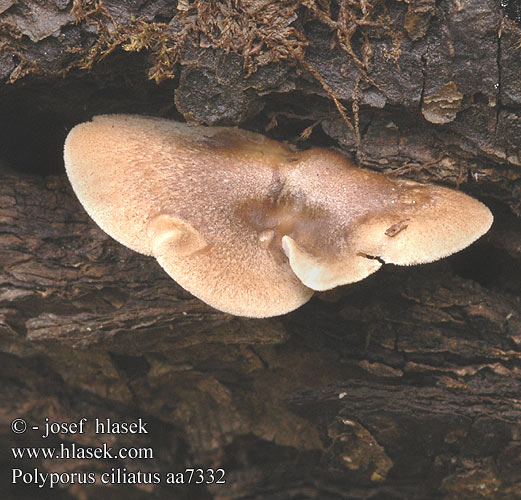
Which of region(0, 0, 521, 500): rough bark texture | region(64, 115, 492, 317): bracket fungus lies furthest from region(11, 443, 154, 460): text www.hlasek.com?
region(64, 115, 492, 317): bracket fungus

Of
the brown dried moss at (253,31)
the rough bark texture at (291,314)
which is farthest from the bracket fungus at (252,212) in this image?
the brown dried moss at (253,31)

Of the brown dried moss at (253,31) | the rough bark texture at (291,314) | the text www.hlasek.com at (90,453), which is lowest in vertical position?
the text www.hlasek.com at (90,453)

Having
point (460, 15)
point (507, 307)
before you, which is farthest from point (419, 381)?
point (460, 15)

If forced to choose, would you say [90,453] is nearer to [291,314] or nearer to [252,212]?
[291,314]

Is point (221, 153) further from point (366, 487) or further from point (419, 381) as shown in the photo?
point (366, 487)

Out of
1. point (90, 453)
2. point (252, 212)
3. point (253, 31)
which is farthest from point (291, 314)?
point (90, 453)

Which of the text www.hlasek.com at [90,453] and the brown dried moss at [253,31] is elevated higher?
the brown dried moss at [253,31]

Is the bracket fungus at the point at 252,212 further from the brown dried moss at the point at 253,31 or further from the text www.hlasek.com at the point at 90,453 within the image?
the text www.hlasek.com at the point at 90,453

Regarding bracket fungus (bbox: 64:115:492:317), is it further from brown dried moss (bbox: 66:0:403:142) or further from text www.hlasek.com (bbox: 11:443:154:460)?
text www.hlasek.com (bbox: 11:443:154:460)
